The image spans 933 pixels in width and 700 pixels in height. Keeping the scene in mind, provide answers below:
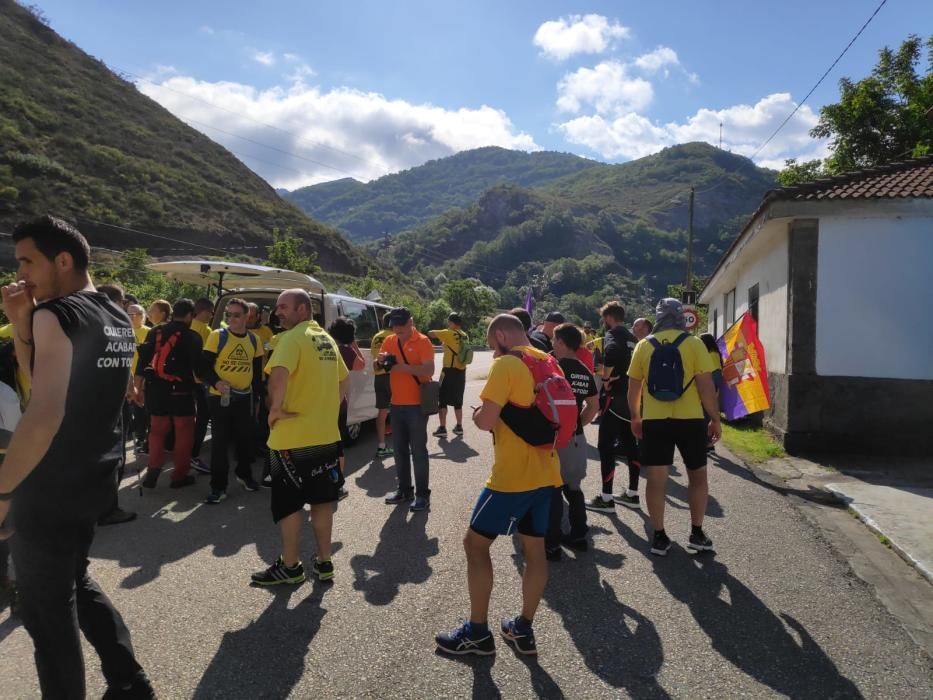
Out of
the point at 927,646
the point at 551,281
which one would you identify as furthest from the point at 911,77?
the point at 551,281

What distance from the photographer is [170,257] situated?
1751 inches

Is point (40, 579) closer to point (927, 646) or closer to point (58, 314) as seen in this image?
point (58, 314)

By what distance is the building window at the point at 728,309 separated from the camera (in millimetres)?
16188

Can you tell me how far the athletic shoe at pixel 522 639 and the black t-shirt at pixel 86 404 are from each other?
2051 mm

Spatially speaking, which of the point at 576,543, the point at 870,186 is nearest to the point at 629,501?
the point at 576,543

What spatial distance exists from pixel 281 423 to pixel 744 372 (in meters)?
7.04

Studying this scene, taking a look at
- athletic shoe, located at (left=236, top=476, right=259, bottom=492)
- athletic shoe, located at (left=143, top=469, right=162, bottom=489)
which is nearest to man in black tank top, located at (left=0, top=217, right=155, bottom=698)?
athletic shoe, located at (left=236, top=476, right=259, bottom=492)

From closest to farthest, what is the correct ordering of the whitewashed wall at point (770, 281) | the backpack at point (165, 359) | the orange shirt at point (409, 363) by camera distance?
the orange shirt at point (409, 363) < the backpack at point (165, 359) < the whitewashed wall at point (770, 281)

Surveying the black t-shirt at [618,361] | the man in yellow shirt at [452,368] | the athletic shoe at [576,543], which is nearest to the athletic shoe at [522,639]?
the athletic shoe at [576,543]

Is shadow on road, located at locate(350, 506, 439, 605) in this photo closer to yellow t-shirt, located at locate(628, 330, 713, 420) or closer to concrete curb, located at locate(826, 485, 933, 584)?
yellow t-shirt, located at locate(628, 330, 713, 420)

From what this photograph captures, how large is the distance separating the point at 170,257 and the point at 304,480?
47328mm

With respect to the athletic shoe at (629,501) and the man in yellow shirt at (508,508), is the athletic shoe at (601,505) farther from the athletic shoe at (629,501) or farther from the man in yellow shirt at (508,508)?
the man in yellow shirt at (508,508)

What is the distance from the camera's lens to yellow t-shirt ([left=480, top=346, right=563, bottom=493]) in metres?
2.84

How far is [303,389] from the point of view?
3514 millimetres
